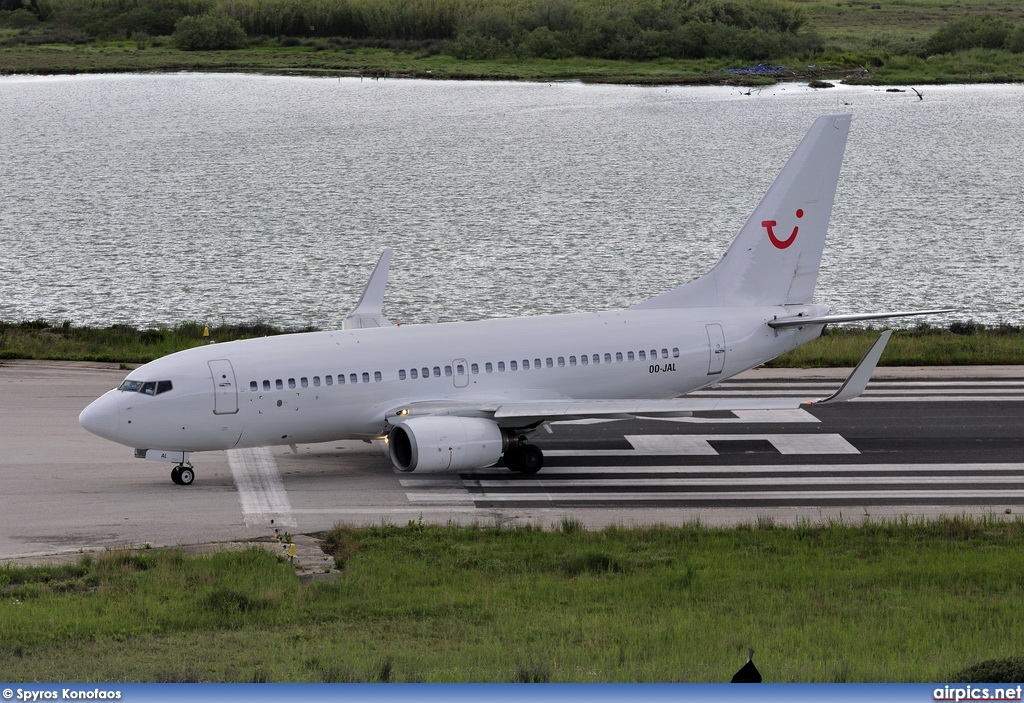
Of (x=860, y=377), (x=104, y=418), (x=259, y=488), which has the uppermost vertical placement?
(x=860, y=377)

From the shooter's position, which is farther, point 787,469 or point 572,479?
point 787,469

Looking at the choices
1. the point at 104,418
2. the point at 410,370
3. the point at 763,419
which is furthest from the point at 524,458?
the point at 104,418

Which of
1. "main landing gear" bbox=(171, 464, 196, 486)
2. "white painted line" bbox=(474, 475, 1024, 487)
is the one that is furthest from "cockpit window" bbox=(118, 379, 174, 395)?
"white painted line" bbox=(474, 475, 1024, 487)

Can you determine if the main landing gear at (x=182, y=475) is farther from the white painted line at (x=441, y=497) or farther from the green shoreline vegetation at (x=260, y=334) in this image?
the green shoreline vegetation at (x=260, y=334)

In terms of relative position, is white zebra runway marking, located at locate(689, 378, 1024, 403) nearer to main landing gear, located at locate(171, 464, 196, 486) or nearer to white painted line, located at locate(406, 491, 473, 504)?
white painted line, located at locate(406, 491, 473, 504)

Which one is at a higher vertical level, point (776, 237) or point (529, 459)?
point (776, 237)

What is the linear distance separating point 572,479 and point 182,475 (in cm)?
992

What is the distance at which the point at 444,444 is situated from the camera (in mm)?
34938

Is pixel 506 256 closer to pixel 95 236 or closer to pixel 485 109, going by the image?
pixel 95 236

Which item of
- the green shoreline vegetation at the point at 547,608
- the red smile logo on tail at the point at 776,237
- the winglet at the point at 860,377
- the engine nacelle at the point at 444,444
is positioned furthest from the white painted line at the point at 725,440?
the green shoreline vegetation at the point at 547,608

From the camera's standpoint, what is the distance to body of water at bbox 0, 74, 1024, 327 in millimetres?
81938

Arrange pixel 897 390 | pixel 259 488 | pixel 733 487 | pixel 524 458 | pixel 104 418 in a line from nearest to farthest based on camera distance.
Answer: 1. pixel 104 418
2. pixel 259 488
3. pixel 733 487
4. pixel 524 458
5. pixel 897 390

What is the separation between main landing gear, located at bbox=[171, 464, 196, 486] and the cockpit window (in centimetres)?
245

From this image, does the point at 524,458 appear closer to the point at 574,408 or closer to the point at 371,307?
the point at 574,408
